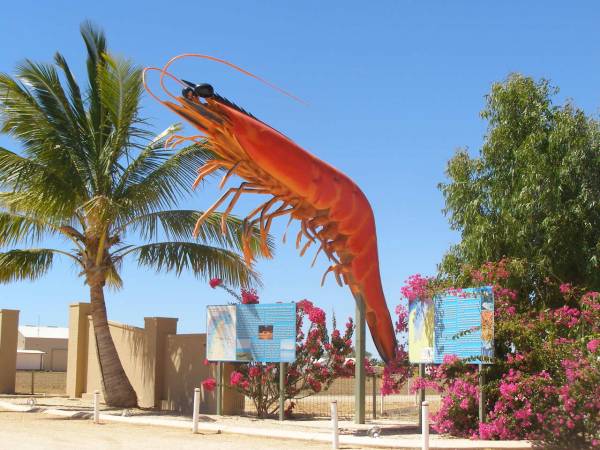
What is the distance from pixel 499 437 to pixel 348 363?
5514mm

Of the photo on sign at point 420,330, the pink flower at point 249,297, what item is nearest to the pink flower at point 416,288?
the photo on sign at point 420,330

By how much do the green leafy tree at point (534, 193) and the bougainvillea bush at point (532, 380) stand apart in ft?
9.22

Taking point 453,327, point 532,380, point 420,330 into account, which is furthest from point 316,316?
point 532,380

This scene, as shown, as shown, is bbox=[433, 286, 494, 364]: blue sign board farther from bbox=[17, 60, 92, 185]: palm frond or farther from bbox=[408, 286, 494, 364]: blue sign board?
bbox=[17, 60, 92, 185]: palm frond

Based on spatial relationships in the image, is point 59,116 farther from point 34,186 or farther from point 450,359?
point 450,359

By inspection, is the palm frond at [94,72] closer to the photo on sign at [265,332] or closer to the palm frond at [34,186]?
the palm frond at [34,186]

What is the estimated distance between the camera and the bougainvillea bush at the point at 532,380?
11.9m

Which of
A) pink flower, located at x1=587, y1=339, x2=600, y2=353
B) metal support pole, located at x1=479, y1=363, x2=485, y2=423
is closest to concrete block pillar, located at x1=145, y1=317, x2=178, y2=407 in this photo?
metal support pole, located at x1=479, y1=363, x2=485, y2=423

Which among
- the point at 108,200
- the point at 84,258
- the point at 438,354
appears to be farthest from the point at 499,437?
the point at 84,258

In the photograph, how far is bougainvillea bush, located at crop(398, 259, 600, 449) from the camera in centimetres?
1195

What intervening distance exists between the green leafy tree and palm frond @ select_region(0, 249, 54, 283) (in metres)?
10.2

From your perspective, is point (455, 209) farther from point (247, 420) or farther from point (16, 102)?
point (16, 102)

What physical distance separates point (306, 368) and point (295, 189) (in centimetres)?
786

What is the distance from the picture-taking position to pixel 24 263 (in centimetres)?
1942
